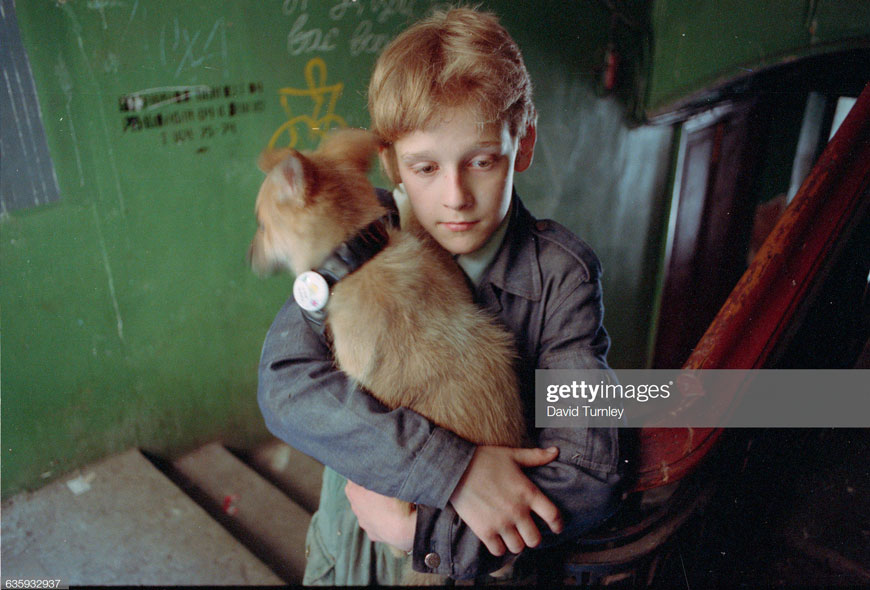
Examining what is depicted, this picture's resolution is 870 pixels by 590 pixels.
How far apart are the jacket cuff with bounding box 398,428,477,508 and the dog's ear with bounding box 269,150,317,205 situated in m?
0.44

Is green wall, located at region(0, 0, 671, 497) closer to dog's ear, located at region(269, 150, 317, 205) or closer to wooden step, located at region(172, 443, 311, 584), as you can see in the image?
wooden step, located at region(172, 443, 311, 584)

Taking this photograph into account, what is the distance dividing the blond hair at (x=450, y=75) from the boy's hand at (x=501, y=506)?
534mm

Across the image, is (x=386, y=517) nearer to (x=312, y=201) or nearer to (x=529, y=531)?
(x=529, y=531)

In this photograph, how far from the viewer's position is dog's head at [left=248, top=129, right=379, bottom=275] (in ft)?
2.75

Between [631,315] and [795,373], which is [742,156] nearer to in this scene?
[631,315]

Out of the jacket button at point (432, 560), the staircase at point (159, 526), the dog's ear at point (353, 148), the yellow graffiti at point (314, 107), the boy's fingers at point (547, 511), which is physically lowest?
the staircase at point (159, 526)

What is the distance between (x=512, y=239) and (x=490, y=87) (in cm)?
27

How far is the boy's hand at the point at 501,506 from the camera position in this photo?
74 centimetres

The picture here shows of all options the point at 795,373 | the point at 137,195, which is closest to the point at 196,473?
the point at 137,195

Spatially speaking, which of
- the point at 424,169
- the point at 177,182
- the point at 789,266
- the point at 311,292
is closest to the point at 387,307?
the point at 311,292

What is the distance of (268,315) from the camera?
5.86 feet

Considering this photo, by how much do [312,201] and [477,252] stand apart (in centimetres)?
31

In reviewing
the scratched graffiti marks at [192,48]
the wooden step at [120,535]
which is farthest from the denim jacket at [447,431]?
the wooden step at [120,535]

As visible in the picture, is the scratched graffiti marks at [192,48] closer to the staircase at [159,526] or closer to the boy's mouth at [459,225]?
the boy's mouth at [459,225]
